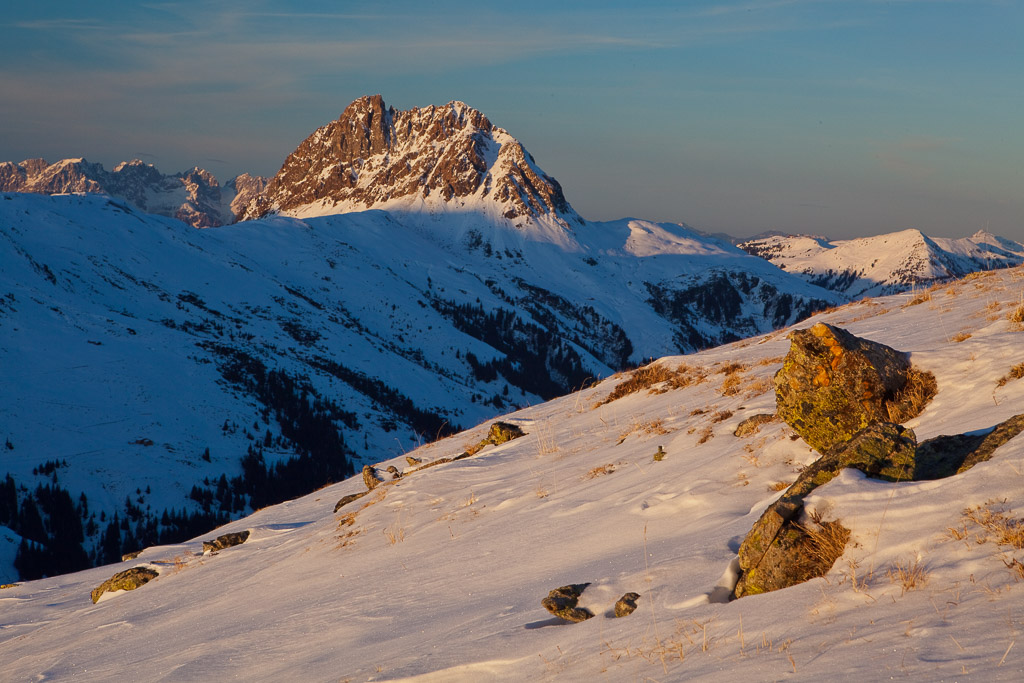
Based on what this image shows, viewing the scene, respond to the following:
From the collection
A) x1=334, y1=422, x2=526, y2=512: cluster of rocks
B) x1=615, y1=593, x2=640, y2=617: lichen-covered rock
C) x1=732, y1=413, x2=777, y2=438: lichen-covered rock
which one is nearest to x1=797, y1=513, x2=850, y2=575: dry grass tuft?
x1=615, y1=593, x2=640, y2=617: lichen-covered rock

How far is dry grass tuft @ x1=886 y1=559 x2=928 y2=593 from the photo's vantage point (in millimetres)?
4984

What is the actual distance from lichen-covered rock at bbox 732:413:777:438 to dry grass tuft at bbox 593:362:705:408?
18.0ft

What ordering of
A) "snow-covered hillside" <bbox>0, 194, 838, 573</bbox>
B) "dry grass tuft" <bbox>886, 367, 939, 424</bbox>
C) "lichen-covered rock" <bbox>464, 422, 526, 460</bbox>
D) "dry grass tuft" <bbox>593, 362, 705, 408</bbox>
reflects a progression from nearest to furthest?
"dry grass tuft" <bbox>886, 367, 939, 424</bbox>, "dry grass tuft" <bbox>593, 362, 705, 408</bbox>, "lichen-covered rock" <bbox>464, 422, 526, 460</bbox>, "snow-covered hillside" <bbox>0, 194, 838, 573</bbox>

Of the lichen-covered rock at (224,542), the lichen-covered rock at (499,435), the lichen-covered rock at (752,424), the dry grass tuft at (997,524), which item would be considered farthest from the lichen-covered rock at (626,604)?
the lichen-covered rock at (224,542)

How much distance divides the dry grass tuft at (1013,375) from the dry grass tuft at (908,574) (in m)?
5.07

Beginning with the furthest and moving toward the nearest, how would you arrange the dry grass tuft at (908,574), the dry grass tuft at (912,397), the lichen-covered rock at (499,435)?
the lichen-covered rock at (499,435) → the dry grass tuft at (912,397) → the dry grass tuft at (908,574)

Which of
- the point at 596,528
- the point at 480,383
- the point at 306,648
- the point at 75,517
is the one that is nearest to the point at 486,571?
the point at 596,528

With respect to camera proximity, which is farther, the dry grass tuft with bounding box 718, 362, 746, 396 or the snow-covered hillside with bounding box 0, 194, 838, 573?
the snow-covered hillside with bounding box 0, 194, 838, 573

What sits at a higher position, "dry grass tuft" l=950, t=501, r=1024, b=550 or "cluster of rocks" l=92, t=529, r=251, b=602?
"dry grass tuft" l=950, t=501, r=1024, b=550

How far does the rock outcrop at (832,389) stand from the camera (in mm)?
8609

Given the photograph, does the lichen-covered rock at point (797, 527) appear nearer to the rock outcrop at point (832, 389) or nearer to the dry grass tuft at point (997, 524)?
the dry grass tuft at point (997, 524)

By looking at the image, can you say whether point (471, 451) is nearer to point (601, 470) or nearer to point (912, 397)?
point (601, 470)

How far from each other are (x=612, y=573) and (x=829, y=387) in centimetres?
358

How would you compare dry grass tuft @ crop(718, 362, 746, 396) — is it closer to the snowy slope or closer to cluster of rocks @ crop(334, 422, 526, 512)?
the snowy slope
